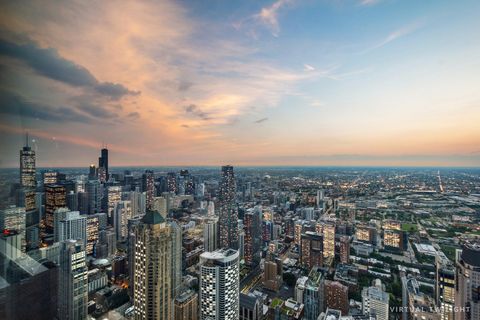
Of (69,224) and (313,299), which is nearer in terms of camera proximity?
(313,299)

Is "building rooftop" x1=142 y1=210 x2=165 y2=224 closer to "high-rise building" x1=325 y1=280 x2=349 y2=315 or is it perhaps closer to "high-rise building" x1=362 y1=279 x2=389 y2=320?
"high-rise building" x1=325 y1=280 x2=349 y2=315

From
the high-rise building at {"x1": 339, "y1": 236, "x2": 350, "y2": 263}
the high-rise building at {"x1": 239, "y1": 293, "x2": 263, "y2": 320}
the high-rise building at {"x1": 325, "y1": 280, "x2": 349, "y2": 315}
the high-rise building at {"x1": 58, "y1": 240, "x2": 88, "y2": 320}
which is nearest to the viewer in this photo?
the high-rise building at {"x1": 58, "y1": 240, "x2": 88, "y2": 320}

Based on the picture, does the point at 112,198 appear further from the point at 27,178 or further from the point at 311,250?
the point at 27,178

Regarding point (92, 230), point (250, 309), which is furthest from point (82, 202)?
point (250, 309)

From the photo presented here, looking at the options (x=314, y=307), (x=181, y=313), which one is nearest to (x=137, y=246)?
(x=181, y=313)

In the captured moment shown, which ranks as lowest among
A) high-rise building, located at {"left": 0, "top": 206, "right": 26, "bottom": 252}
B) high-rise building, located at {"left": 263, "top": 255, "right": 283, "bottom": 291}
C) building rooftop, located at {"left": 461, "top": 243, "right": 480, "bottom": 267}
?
high-rise building, located at {"left": 263, "top": 255, "right": 283, "bottom": 291}

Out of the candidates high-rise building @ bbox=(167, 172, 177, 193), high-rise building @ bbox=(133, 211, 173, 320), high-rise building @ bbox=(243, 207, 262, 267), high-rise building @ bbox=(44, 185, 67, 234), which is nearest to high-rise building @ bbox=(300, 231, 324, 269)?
high-rise building @ bbox=(243, 207, 262, 267)
